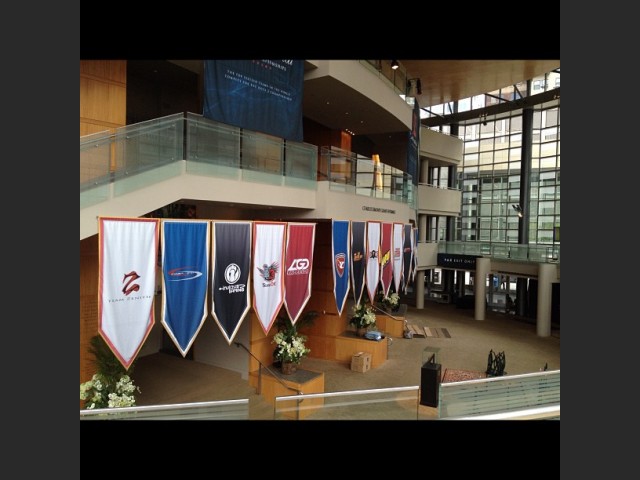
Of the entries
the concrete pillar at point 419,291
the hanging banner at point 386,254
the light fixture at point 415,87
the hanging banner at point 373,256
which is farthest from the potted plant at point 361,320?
the light fixture at point 415,87

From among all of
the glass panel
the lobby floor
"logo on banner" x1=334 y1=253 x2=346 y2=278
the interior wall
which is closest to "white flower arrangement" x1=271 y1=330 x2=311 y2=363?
the lobby floor

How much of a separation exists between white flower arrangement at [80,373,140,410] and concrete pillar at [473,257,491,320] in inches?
845

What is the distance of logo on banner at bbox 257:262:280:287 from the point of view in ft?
33.7

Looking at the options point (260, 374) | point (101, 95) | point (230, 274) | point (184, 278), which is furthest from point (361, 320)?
point (101, 95)

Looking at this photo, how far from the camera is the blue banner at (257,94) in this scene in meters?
10.4

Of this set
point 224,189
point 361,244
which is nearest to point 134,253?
point 224,189

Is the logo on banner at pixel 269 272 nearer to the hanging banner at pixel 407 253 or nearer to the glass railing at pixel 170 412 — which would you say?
the glass railing at pixel 170 412

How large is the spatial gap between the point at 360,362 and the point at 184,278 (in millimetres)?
8382

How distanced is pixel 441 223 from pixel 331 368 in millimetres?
23205

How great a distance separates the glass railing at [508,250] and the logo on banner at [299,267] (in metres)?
16.6

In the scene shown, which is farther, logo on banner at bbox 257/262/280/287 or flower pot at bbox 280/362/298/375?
flower pot at bbox 280/362/298/375

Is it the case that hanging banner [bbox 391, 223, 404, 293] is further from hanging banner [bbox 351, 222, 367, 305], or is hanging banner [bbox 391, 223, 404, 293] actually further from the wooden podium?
the wooden podium

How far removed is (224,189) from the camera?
10.1 meters

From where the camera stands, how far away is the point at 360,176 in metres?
15.2
